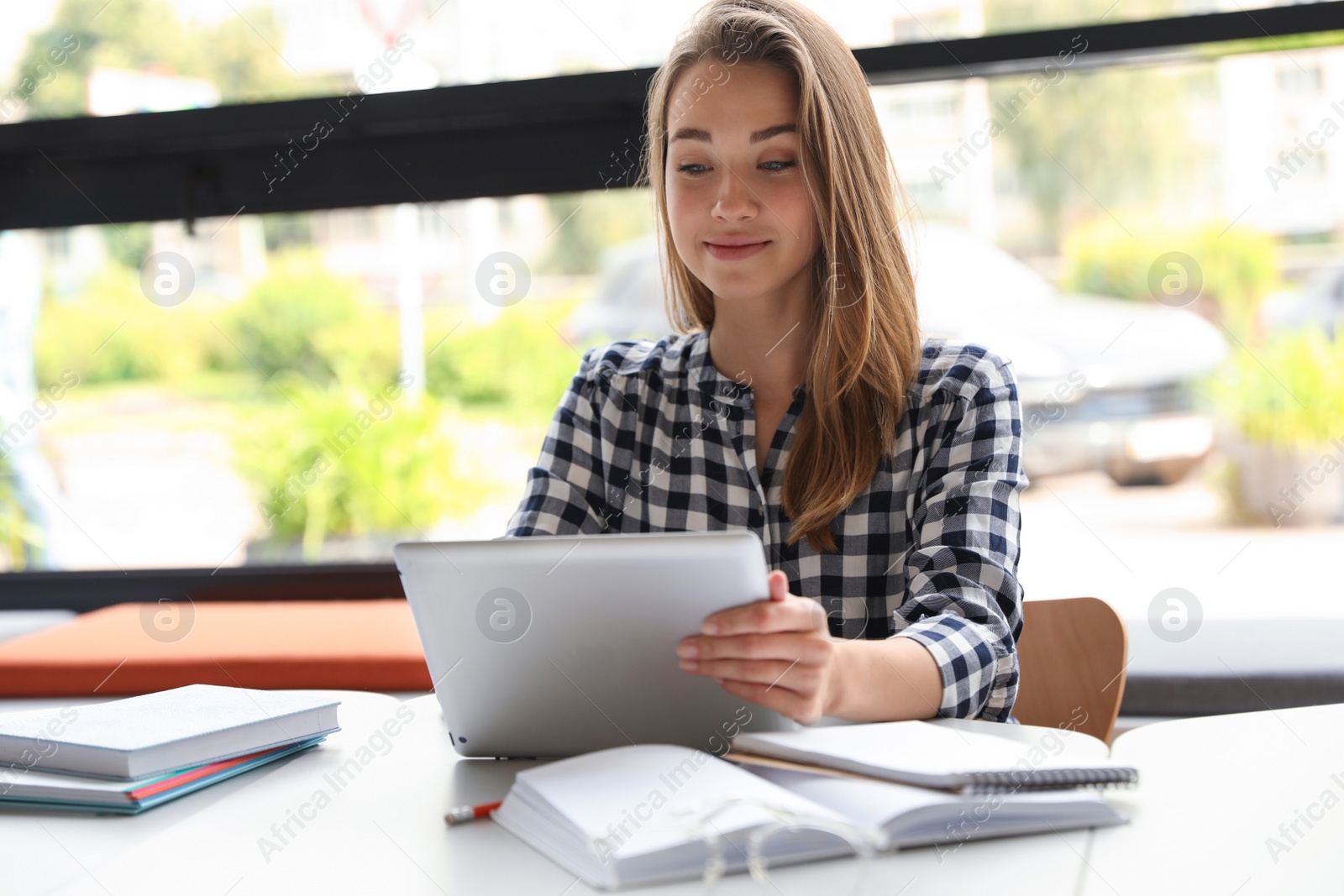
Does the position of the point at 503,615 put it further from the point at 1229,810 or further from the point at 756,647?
the point at 1229,810

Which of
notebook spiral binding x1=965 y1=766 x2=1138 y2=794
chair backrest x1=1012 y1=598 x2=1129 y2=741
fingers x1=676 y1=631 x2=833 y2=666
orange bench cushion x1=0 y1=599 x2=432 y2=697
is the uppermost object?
fingers x1=676 y1=631 x2=833 y2=666

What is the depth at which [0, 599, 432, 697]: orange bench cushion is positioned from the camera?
2072 mm

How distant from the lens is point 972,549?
1.15 m

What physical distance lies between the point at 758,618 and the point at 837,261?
25.9 inches

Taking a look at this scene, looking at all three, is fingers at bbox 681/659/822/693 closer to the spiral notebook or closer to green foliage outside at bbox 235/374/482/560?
the spiral notebook

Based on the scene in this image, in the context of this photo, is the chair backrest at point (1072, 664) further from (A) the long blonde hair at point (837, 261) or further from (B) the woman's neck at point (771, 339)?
(B) the woman's neck at point (771, 339)

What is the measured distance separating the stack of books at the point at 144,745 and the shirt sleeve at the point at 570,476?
1.36ft

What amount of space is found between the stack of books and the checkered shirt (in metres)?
0.44

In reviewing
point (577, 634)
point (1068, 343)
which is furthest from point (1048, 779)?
point (1068, 343)


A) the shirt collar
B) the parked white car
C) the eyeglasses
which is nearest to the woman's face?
the shirt collar

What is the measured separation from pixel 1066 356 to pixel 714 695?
213 centimetres

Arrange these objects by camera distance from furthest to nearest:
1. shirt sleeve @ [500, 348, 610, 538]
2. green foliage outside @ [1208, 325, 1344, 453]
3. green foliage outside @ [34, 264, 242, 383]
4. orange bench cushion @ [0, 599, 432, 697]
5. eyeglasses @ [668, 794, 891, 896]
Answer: green foliage outside @ [34, 264, 242, 383], green foliage outside @ [1208, 325, 1344, 453], orange bench cushion @ [0, 599, 432, 697], shirt sleeve @ [500, 348, 610, 538], eyeglasses @ [668, 794, 891, 896]

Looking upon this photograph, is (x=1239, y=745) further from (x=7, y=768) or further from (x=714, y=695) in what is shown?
(x=7, y=768)

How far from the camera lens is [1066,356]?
2.77 meters
